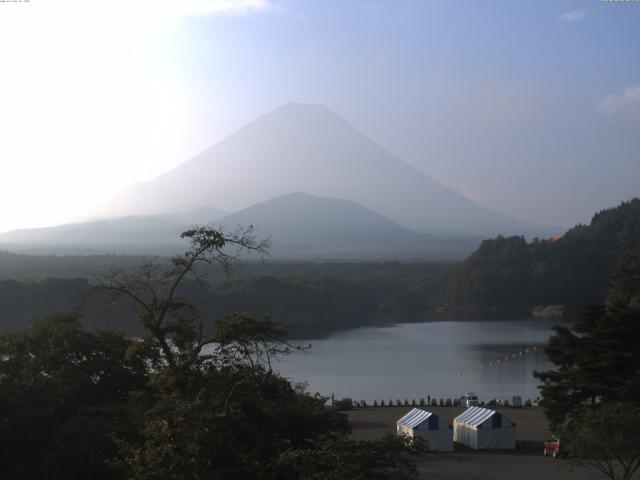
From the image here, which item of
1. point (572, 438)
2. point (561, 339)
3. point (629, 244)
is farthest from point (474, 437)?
point (629, 244)

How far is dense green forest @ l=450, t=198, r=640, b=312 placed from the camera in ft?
135

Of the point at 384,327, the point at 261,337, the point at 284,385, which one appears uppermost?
the point at 261,337

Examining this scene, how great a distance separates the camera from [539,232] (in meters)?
161

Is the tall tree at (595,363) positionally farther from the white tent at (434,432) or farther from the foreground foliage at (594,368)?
the white tent at (434,432)

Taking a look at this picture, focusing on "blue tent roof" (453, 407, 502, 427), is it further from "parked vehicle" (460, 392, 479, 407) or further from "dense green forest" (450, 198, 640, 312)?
"dense green forest" (450, 198, 640, 312)

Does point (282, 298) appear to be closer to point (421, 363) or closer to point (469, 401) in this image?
point (421, 363)

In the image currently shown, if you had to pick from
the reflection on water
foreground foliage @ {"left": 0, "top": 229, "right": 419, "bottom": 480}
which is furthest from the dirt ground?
the reflection on water

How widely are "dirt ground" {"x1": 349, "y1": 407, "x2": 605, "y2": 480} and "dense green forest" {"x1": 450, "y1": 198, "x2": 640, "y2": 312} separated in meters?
28.6

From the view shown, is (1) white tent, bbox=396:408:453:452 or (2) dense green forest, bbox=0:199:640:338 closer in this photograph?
(1) white tent, bbox=396:408:453:452

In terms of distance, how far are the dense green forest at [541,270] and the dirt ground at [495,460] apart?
28635mm

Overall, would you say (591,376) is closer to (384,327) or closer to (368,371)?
(368,371)

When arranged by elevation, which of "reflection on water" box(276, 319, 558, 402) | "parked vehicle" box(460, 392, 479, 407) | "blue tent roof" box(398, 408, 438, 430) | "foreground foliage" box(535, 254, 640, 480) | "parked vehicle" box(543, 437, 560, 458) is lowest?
"reflection on water" box(276, 319, 558, 402)

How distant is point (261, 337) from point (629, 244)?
151 feet

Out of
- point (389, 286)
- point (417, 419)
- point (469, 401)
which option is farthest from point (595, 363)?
point (389, 286)
